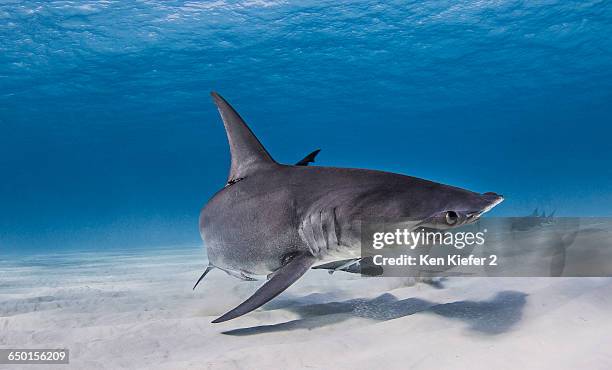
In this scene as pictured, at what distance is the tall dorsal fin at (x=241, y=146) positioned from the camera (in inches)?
159

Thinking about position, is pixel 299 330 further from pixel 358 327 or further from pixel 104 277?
pixel 104 277

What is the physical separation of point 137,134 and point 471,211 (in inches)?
2145

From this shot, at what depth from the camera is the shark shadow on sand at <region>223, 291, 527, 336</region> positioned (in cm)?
272

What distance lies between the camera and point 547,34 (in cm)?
2492

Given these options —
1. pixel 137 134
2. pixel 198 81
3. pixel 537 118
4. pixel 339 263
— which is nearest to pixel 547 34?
pixel 198 81

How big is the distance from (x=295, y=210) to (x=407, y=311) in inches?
48.6

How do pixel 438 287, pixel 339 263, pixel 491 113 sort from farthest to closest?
pixel 491 113 → pixel 438 287 → pixel 339 263

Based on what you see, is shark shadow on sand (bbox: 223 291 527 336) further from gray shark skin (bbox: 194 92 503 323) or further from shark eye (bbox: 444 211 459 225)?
shark eye (bbox: 444 211 459 225)

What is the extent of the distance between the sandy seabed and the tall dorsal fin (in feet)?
4.58

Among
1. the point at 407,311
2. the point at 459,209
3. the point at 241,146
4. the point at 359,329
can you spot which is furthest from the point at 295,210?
the point at 459,209

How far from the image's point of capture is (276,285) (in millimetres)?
2809

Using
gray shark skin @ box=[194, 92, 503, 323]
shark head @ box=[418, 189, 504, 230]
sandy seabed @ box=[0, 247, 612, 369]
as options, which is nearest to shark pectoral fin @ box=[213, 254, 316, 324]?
gray shark skin @ box=[194, 92, 503, 323]

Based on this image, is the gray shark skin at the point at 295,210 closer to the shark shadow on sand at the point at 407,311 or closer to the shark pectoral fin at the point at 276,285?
the shark pectoral fin at the point at 276,285

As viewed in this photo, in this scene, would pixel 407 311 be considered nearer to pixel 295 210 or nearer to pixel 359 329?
pixel 359 329
